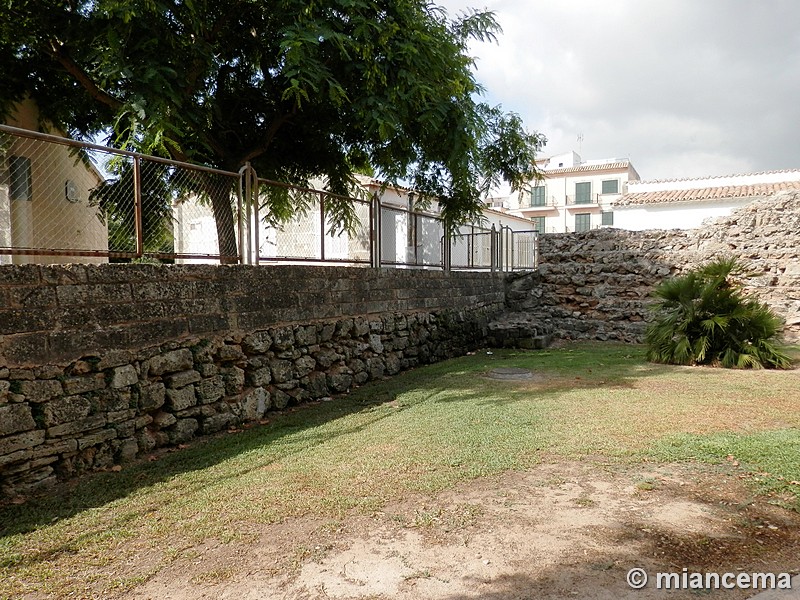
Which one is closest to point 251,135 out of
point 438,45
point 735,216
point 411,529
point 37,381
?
point 438,45

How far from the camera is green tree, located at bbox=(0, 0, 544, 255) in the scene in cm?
623

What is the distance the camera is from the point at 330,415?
6.23m

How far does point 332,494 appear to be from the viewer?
3.84 m

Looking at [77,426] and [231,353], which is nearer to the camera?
[77,426]

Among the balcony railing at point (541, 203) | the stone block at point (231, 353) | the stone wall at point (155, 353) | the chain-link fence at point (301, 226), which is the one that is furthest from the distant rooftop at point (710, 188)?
the stone block at point (231, 353)

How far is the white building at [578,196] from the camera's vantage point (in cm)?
4053

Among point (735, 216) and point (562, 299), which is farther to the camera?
point (562, 299)

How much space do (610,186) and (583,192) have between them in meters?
1.88

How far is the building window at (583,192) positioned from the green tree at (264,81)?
33521 millimetres

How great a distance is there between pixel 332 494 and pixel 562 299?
39.3 feet

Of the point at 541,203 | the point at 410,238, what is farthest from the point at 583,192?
the point at 410,238

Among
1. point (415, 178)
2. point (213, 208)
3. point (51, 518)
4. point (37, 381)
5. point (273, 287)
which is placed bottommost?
point (51, 518)

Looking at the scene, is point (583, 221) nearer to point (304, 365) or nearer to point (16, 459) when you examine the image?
point (304, 365)

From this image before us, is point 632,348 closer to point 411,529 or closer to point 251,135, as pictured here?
point 251,135
